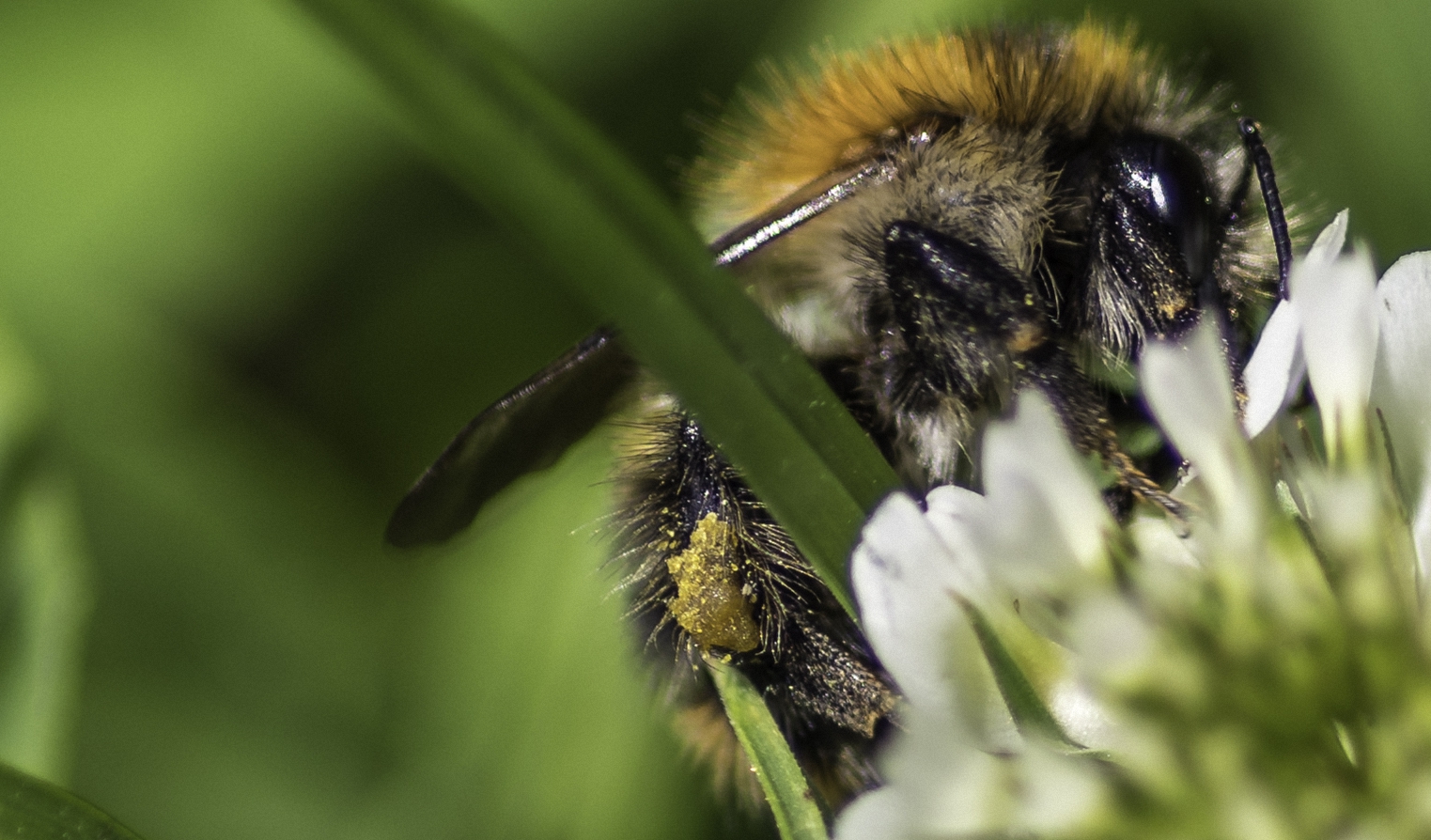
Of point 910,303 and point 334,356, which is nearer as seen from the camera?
point 910,303

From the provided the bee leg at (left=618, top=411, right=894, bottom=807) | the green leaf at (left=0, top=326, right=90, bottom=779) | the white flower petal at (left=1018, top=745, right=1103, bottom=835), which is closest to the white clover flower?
the white flower petal at (left=1018, top=745, right=1103, bottom=835)

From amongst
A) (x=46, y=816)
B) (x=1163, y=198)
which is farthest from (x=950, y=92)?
(x=46, y=816)

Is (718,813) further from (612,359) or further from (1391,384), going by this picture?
(1391,384)

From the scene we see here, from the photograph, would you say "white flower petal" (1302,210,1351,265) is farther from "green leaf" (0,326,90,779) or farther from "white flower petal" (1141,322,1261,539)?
"green leaf" (0,326,90,779)

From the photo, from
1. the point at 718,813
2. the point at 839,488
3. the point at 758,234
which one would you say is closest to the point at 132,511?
the point at 718,813

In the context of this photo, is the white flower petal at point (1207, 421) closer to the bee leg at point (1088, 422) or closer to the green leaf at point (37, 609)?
the bee leg at point (1088, 422)

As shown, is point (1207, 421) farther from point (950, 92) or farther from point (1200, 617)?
point (950, 92)
